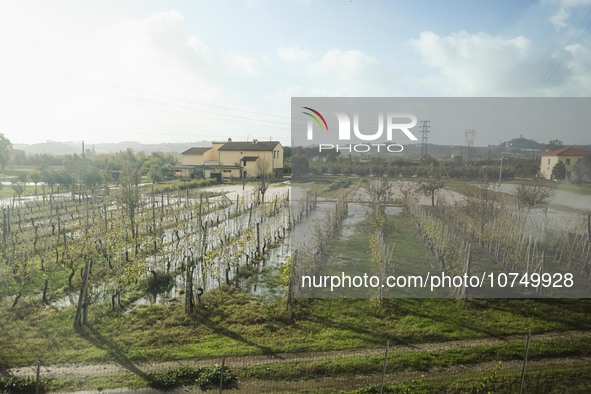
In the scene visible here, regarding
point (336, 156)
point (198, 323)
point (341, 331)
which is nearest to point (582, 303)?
point (341, 331)

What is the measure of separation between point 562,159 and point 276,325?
12.2m

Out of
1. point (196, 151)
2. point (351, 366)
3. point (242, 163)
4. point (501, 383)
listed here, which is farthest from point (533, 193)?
point (196, 151)

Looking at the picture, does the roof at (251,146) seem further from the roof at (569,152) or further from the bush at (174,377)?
the bush at (174,377)

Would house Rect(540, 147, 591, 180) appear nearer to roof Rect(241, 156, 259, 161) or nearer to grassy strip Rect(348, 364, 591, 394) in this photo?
grassy strip Rect(348, 364, 591, 394)

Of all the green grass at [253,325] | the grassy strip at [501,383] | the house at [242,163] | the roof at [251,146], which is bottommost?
the grassy strip at [501,383]

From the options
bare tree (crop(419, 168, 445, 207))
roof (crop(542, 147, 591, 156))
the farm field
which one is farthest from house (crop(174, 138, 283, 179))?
the farm field

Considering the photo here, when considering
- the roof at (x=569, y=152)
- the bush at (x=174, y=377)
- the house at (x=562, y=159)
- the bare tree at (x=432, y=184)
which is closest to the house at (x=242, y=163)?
the bare tree at (x=432, y=184)

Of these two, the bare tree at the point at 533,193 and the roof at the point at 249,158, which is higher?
the roof at the point at 249,158

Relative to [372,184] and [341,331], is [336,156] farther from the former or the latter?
[341,331]

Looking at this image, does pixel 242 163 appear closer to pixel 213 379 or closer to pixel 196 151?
pixel 196 151

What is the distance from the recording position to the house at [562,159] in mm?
14559

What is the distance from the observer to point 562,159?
1485 cm

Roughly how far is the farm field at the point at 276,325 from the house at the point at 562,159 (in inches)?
89.6

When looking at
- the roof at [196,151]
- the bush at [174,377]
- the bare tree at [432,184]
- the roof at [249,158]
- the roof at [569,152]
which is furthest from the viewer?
the roof at [196,151]
